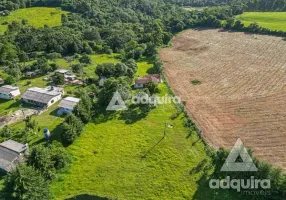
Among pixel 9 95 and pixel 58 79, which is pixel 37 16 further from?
pixel 9 95

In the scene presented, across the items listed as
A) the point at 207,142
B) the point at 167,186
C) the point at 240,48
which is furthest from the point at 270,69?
the point at 167,186

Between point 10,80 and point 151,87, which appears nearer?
point 151,87

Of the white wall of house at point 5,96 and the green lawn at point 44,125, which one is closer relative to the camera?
the green lawn at point 44,125

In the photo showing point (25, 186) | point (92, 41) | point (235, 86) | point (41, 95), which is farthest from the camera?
point (92, 41)

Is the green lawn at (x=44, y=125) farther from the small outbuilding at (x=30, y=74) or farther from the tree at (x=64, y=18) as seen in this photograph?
the tree at (x=64, y=18)

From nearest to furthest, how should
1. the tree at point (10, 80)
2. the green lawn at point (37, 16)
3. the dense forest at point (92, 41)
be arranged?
the dense forest at point (92, 41), the tree at point (10, 80), the green lawn at point (37, 16)

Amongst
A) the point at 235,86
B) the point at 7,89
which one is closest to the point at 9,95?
the point at 7,89

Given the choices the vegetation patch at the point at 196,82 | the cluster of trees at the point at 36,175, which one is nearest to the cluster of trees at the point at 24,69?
the cluster of trees at the point at 36,175
